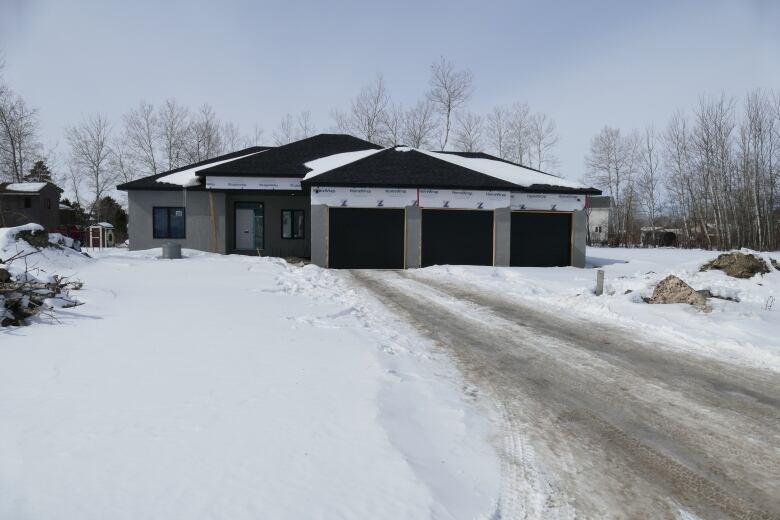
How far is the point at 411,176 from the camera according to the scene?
64.8 feet

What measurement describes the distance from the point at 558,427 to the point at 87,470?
349cm

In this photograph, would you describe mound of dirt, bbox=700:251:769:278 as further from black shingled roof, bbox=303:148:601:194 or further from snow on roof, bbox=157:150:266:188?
snow on roof, bbox=157:150:266:188

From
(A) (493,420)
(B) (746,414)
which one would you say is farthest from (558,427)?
(B) (746,414)

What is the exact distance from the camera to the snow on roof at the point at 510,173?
21031 mm

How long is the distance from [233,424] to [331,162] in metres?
20.4

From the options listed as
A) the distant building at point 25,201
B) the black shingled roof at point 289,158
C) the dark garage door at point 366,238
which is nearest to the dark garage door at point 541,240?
the dark garage door at point 366,238

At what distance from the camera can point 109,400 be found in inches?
148

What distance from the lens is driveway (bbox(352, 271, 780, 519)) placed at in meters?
2.83

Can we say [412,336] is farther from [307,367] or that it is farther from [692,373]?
[692,373]

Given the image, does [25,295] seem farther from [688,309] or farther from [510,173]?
[510,173]

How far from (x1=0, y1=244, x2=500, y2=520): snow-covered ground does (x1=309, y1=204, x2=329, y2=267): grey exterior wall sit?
11834 mm

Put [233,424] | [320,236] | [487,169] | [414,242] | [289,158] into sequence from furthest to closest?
[487,169], [289,158], [414,242], [320,236], [233,424]

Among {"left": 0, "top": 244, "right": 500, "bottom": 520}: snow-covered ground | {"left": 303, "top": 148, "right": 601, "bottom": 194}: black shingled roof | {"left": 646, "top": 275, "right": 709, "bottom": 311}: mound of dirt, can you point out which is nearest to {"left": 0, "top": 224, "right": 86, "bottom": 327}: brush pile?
{"left": 0, "top": 244, "right": 500, "bottom": 520}: snow-covered ground

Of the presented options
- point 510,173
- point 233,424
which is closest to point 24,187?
point 510,173
